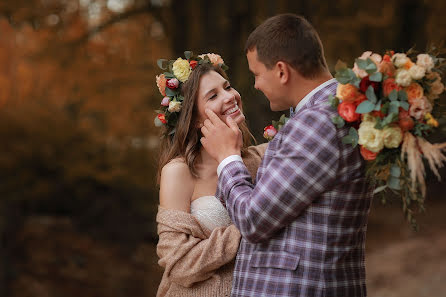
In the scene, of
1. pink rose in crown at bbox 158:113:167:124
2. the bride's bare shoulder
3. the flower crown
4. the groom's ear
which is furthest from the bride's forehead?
the groom's ear

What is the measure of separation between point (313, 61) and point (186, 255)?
3.47 ft

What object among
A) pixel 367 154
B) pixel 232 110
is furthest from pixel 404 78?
pixel 232 110

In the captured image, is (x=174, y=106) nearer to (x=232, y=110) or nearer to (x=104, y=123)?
(x=232, y=110)

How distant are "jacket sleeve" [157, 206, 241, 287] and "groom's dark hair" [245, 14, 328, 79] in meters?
0.84

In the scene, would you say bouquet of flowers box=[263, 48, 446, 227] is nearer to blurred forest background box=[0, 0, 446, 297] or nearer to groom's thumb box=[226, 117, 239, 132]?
groom's thumb box=[226, 117, 239, 132]

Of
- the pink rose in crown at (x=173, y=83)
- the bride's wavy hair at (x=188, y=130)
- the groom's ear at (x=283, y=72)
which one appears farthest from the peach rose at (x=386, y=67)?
the pink rose in crown at (x=173, y=83)

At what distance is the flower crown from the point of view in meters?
3.26

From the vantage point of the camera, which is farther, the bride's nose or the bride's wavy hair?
the bride's wavy hair

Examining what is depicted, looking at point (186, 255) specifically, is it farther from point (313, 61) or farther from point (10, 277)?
point (10, 277)

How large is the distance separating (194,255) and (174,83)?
0.91 m

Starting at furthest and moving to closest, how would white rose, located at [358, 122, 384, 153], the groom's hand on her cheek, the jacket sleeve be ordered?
1. the jacket sleeve
2. the groom's hand on her cheek
3. white rose, located at [358, 122, 384, 153]

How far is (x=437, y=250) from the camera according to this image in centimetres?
859

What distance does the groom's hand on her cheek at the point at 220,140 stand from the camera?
254 centimetres

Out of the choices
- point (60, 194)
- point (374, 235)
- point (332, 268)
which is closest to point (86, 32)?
point (60, 194)
